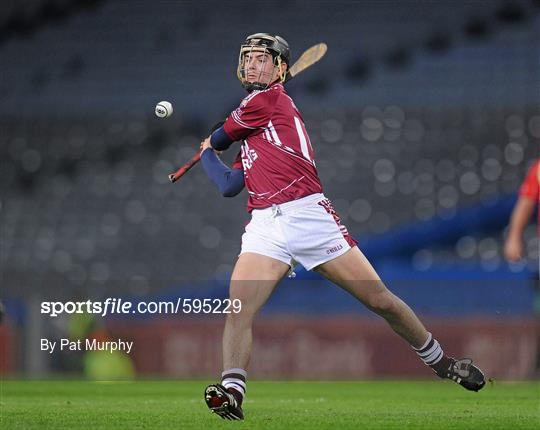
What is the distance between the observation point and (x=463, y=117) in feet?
57.2

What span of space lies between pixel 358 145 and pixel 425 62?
2.37 m

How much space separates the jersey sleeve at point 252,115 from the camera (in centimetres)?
514

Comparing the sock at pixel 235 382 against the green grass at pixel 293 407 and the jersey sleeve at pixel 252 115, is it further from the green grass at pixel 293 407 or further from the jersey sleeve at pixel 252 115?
the jersey sleeve at pixel 252 115

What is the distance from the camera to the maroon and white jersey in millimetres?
5102

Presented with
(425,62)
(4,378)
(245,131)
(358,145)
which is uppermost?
(425,62)

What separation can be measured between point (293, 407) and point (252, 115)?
6.63 ft

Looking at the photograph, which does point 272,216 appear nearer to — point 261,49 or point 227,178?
point 227,178

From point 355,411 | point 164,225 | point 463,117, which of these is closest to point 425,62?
point 463,117

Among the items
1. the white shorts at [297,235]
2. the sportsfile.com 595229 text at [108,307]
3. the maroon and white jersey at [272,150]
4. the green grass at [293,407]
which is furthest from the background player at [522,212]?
the sportsfile.com 595229 text at [108,307]

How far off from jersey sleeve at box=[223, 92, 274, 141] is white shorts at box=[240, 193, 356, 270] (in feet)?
1.28

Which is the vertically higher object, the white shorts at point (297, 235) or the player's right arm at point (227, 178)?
the player's right arm at point (227, 178)

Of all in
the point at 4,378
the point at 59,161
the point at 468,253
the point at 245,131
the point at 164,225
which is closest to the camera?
the point at 245,131

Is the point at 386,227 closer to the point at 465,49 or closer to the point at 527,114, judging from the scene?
the point at 527,114

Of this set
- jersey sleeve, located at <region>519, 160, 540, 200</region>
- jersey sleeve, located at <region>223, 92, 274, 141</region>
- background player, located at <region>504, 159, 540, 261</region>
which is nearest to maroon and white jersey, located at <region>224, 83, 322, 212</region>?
jersey sleeve, located at <region>223, 92, 274, 141</region>
